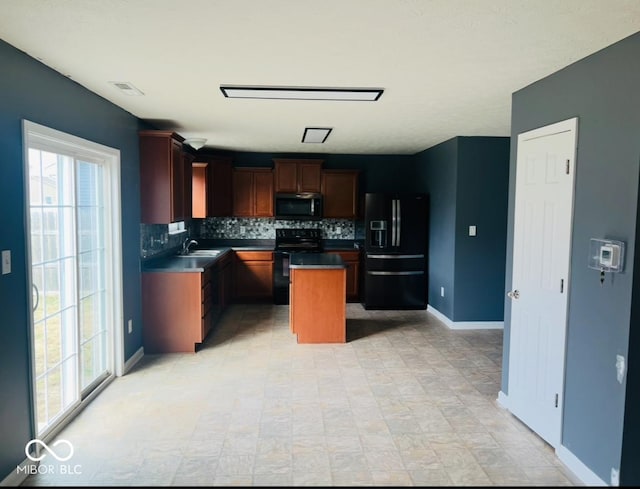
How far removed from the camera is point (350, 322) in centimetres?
593

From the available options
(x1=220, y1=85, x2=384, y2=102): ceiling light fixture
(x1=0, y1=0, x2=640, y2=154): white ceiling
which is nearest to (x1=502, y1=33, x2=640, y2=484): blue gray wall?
(x1=0, y1=0, x2=640, y2=154): white ceiling

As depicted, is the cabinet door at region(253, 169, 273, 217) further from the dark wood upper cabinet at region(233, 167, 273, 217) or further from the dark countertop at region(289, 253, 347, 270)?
the dark countertop at region(289, 253, 347, 270)

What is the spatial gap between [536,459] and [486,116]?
287 cm

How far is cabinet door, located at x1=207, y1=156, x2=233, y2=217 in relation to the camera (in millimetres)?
6887

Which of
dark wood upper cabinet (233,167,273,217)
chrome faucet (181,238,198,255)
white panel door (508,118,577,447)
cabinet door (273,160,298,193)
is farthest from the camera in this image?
dark wood upper cabinet (233,167,273,217)

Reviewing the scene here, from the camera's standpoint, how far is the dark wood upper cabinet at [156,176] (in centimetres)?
445

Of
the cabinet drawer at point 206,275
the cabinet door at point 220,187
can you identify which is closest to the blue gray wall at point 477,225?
the cabinet drawer at point 206,275

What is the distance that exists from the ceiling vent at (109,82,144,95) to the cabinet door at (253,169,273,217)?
3685 mm

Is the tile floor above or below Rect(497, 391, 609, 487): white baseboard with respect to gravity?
below

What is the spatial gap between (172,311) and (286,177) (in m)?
3.14

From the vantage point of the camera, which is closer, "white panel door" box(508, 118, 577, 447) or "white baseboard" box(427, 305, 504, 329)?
"white panel door" box(508, 118, 577, 447)

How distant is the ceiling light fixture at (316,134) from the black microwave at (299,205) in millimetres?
1272

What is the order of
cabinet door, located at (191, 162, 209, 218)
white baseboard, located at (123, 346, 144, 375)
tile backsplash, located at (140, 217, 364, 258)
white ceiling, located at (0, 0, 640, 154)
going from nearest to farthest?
1. white ceiling, located at (0, 0, 640, 154)
2. white baseboard, located at (123, 346, 144, 375)
3. cabinet door, located at (191, 162, 209, 218)
4. tile backsplash, located at (140, 217, 364, 258)

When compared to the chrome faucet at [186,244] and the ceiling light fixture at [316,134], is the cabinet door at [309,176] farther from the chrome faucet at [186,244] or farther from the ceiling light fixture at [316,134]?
the chrome faucet at [186,244]
